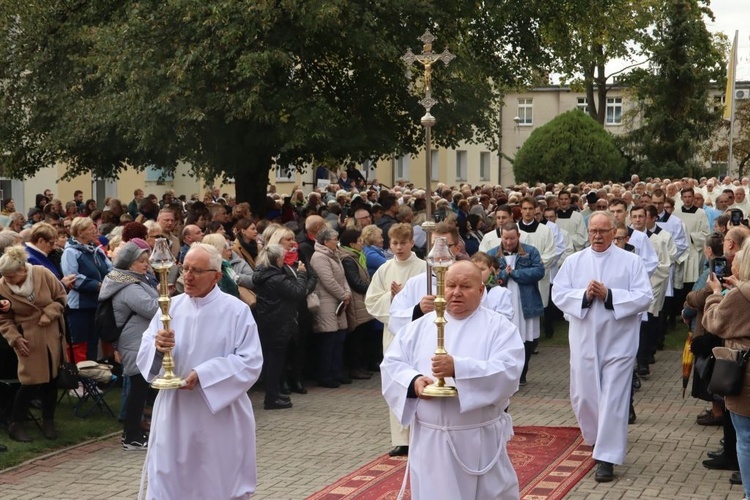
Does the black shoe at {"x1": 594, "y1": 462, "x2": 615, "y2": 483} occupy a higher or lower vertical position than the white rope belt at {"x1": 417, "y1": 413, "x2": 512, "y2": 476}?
lower

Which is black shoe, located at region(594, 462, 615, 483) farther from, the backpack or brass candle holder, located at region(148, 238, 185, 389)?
the backpack

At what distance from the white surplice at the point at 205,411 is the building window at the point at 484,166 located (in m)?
57.5

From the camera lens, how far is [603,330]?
9898mm

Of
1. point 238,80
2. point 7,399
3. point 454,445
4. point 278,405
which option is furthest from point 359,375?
point 454,445

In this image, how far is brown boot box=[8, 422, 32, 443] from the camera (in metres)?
10.5

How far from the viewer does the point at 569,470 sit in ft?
31.6

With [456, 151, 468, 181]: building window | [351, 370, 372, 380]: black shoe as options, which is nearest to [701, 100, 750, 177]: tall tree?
[456, 151, 468, 181]: building window

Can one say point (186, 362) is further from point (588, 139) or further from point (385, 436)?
point (588, 139)

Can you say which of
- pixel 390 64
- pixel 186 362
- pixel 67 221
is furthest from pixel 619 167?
pixel 186 362

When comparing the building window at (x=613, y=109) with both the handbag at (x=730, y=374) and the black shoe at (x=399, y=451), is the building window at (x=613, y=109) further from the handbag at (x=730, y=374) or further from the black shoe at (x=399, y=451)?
the handbag at (x=730, y=374)

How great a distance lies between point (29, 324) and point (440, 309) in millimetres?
5187

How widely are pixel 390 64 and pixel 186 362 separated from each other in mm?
14069

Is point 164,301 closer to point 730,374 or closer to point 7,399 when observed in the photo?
point 730,374

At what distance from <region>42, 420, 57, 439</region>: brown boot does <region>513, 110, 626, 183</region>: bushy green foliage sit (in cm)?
3602
